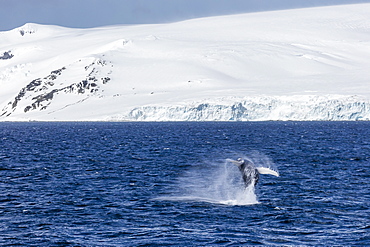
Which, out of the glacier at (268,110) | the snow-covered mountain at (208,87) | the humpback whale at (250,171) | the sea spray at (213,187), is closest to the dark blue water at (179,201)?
the sea spray at (213,187)

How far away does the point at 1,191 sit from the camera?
3034cm

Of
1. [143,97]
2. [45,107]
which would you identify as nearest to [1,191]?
[143,97]

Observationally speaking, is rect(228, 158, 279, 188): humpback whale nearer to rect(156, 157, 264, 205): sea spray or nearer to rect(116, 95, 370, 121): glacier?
rect(156, 157, 264, 205): sea spray

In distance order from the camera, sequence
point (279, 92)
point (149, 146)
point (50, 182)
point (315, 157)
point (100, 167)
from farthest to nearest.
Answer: point (279, 92) → point (149, 146) → point (315, 157) → point (100, 167) → point (50, 182)

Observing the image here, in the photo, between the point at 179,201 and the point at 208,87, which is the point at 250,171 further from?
the point at 208,87

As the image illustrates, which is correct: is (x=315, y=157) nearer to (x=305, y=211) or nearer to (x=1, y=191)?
(x=305, y=211)

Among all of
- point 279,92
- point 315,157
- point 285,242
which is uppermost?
point 279,92

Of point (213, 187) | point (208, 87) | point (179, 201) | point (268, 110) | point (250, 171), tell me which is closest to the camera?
point (250, 171)

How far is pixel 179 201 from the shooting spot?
27375mm

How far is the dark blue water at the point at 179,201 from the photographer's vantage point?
20.6 metres

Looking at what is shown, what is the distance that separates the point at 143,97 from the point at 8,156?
10275 cm

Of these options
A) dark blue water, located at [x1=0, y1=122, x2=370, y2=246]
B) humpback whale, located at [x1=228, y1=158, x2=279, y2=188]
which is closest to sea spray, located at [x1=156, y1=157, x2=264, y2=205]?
dark blue water, located at [x1=0, y1=122, x2=370, y2=246]

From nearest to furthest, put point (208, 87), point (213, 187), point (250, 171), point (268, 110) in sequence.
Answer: point (250, 171)
point (213, 187)
point (268, 110)
point (208, 87)

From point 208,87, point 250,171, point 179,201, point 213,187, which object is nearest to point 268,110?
point 208,87
